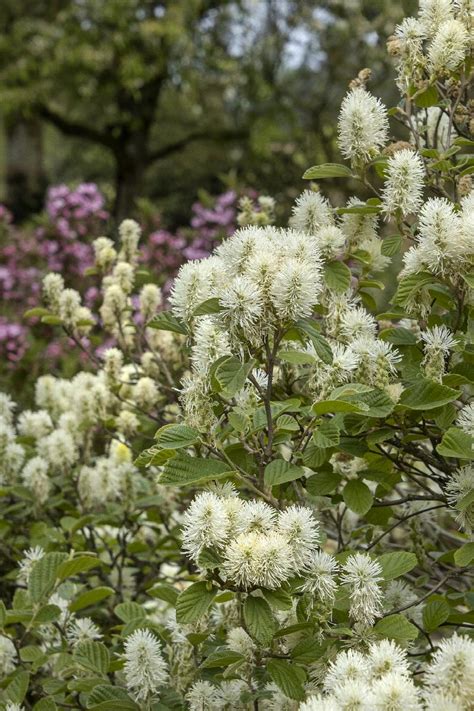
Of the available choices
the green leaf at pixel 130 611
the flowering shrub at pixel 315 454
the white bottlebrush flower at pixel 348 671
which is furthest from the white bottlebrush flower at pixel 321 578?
the green leaf at pixel 130 611

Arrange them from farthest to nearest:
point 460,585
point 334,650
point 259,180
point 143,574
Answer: point 259,180
point 143,574
point 460,585
point 334,650

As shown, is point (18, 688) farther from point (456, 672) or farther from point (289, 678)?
point (456, 672)

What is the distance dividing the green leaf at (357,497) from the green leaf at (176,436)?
1.32ft

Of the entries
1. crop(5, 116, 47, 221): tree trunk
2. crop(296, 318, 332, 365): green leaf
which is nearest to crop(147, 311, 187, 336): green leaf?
crop(296, 318, 332, 365): green leaf

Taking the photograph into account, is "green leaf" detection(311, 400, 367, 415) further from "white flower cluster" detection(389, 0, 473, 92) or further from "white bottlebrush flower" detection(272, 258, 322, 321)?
"white flower cluster" detection(389, 0, 473, 92)

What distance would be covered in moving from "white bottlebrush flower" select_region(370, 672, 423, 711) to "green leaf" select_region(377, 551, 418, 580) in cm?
40

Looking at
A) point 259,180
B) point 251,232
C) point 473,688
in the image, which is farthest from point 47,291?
point 259,180

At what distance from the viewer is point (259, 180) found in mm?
10594

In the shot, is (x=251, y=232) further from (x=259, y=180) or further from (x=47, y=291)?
(x=259, y=180)

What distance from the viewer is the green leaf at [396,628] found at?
1430 millimetres

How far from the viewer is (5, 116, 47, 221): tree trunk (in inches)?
533

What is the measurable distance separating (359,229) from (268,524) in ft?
2.49

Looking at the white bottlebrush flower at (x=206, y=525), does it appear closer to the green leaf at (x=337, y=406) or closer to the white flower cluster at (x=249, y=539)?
the white flower cluster at (x=249, y=539)

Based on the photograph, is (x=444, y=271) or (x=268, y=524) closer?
(x=268, y=524)
